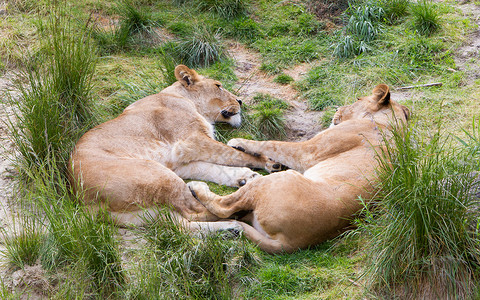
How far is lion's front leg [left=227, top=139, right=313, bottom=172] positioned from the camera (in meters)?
5.70

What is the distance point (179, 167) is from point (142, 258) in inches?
79.0

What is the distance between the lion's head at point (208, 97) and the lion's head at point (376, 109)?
4.27 feet

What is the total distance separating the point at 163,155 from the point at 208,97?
3.99 ft

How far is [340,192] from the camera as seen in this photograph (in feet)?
15.0

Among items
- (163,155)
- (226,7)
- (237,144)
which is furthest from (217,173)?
(226,7)

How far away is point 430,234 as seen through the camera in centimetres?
359

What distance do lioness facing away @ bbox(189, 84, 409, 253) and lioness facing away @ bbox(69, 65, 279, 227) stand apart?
15.2 inches

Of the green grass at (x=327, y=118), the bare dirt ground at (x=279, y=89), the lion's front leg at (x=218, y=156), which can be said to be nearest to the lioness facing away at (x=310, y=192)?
the lion's front leg at (x=218, y=156)

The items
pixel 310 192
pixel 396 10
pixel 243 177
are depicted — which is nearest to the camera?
pixel 310 192

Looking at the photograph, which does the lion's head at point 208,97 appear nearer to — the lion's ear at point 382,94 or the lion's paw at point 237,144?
the lion's paw at point 237,144

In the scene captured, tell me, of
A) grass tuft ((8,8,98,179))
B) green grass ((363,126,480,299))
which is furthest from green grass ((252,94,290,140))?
green grass ((363,126,480,299))

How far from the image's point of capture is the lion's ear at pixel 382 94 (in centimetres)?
584

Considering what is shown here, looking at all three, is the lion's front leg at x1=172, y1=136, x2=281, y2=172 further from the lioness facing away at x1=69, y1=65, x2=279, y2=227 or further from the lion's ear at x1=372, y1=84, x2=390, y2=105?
the lion's ear at x1=372, y1=84, x2=390, y2=105

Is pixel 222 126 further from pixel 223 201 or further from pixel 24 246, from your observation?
pixel 24 246
